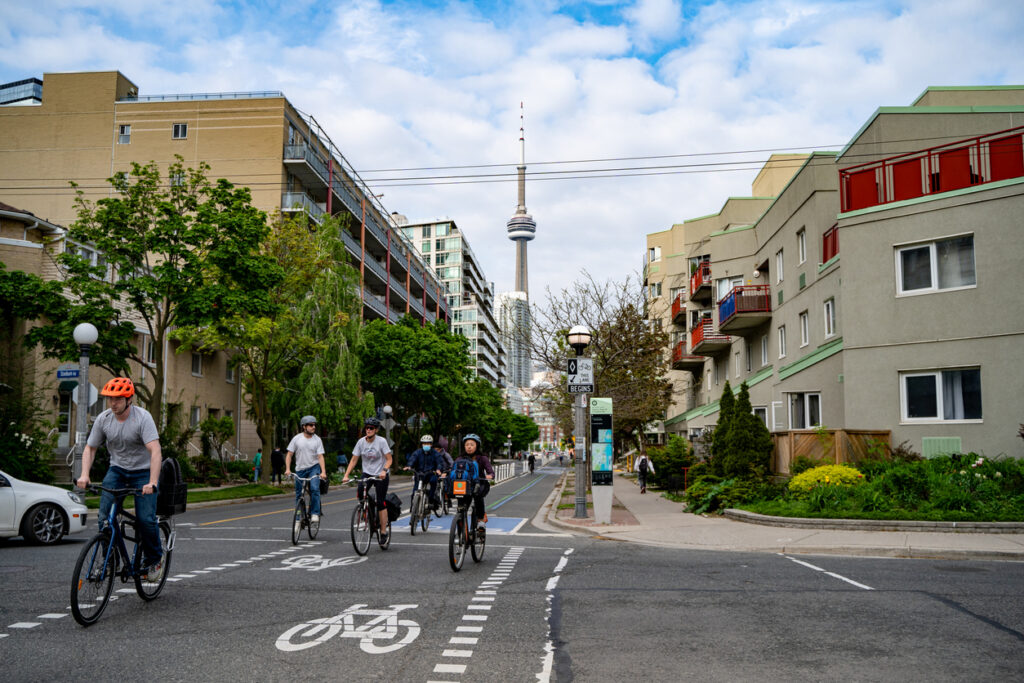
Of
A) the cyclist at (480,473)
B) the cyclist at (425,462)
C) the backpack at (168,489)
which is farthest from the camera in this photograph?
the cyclist at (425,462)

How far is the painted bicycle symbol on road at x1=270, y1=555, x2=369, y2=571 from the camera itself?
34.5 ft

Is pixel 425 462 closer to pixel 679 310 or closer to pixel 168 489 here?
pixel 168 489

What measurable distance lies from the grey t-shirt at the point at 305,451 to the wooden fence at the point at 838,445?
11.8 meters

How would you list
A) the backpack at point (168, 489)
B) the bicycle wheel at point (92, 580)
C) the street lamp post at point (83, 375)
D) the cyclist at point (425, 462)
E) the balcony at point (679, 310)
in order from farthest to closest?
the balcony at point (679, 310) < the street lamp post at point (83, 375) < the cyclist at point (425, 462) < the backpack at point (168, 489) < the bicycle wheel at point (92, 580)

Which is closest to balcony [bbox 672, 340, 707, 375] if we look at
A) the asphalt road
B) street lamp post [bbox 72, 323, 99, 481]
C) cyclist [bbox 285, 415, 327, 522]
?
street lamp post [bbox 72, 323, 99, 481]

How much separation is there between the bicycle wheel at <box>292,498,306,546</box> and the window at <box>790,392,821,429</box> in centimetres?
1579

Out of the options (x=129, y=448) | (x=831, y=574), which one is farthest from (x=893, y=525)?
(x=129, y=448)

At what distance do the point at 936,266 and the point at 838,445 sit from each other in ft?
15.7

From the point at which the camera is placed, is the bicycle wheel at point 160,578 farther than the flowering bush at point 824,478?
No

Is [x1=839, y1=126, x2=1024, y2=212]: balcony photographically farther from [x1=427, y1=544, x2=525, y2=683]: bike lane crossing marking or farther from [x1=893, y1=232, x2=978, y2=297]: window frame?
[x1=427, y1=544, x2=525, y2=683]: bike lane crossing marking

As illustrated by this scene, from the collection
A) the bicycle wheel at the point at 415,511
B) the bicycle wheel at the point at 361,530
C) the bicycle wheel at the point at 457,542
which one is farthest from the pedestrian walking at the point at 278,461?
the bicycle wheel at the point at 457,542

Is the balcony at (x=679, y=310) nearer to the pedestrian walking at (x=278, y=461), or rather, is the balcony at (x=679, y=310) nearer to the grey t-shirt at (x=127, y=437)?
the pedestrian walking at (x=278, y=461)

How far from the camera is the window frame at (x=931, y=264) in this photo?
1842 cm

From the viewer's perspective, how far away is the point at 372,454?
1263cm
